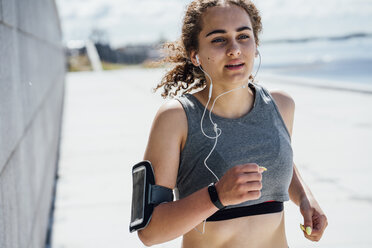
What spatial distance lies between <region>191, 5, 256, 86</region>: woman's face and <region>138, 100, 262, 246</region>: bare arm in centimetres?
22

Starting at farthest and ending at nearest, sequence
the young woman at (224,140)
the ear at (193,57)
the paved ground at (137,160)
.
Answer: the paved ground at (137,160)
the ear at (193,57)
the young woman at (224,140)

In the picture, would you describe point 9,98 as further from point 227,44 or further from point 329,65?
point 329,65

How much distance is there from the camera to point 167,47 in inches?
92.7

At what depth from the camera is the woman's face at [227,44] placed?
182 cm

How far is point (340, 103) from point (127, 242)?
7.43m

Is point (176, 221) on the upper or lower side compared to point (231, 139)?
lower

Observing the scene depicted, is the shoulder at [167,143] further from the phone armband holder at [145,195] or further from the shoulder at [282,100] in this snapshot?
the shoulder at [282,100]

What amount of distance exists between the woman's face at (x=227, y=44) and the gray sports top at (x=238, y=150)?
16 centimetres

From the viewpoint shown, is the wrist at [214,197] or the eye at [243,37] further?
the eye at [243,37]

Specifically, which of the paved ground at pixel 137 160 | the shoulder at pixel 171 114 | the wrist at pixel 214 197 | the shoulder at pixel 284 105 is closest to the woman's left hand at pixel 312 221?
the shoulder at pixel 284 105

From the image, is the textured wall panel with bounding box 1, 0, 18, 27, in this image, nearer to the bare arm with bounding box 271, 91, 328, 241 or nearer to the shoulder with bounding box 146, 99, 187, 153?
the shoulder with bounding box 146, 99, 187, 153

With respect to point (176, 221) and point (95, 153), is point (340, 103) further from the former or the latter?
point (176, 221)

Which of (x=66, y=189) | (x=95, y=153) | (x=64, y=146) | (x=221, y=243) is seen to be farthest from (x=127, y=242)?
(x=64, y=146)

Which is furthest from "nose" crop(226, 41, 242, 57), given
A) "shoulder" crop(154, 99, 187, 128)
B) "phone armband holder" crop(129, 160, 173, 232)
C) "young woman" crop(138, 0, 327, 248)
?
"phone armband holder" crop(129, 160, 173, 232)
